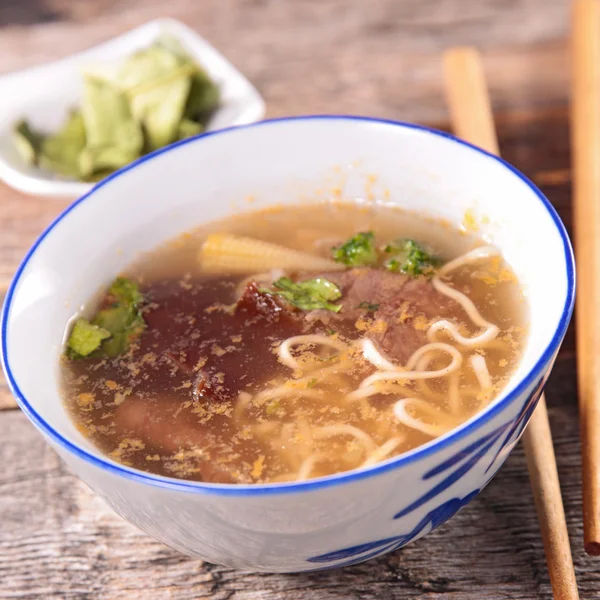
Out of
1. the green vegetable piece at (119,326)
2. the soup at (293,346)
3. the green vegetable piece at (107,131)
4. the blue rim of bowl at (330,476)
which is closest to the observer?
the blue rim of bowl at (330,476)

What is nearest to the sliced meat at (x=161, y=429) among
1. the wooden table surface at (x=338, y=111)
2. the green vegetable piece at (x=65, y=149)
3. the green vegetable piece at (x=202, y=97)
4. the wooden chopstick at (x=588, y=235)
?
the wooden table surface at (x=338, y=111)

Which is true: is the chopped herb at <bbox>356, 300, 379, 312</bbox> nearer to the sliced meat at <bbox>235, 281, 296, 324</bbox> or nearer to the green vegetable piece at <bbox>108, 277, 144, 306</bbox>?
the sliced meat at <bbox>235, 281, 296, 324</bbox>

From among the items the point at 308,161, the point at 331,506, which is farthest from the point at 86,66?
the point at 331,506

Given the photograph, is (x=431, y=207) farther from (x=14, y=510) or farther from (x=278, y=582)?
(x=14, y=510)

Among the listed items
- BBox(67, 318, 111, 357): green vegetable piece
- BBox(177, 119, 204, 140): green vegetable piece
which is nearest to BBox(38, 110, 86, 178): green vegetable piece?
BBox(177, 119, 204, 140): green vegetable piece

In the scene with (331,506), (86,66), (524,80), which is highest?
(331,506)

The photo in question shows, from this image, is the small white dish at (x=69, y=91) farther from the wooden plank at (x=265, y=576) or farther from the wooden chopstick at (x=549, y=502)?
the wooden chopstick at (x=549, y=502)

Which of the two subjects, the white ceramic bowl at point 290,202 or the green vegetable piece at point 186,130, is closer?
the white ceramic bowl at point 290,202
